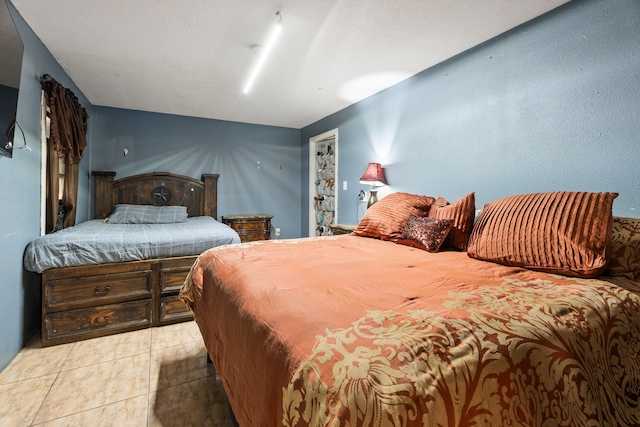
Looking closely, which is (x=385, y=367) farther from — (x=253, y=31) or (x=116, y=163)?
(x=116, y=163)

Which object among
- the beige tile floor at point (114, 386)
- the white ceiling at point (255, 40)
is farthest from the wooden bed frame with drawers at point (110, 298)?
the white ceiling at point (255, 40)

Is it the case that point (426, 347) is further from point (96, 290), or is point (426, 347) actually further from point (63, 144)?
point (63, 144)

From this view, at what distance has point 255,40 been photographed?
2277mm

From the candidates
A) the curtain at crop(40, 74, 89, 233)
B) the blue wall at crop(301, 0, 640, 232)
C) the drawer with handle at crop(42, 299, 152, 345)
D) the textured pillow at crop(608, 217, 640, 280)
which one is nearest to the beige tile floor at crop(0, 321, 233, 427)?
the drawer with handle at crop(42, 299, 152, 345)

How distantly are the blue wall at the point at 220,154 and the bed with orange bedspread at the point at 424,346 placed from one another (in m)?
3.66

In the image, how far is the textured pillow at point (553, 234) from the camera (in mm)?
1277

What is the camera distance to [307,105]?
3869mm

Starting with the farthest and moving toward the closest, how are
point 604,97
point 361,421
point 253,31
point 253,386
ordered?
point 253,31, point 604,97, point 253,386, point 361,421

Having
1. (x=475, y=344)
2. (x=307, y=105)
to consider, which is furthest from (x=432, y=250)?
(x=307, y=105)

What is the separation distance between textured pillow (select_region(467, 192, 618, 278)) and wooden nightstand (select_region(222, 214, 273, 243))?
3.40m

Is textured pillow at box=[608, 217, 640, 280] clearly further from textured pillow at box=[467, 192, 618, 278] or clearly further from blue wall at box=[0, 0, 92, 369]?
blue wall at box=[0, 0, 92, 369]

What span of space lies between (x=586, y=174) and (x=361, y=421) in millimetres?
2080

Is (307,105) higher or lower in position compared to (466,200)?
higher

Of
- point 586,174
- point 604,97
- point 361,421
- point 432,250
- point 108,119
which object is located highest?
point 108,119
